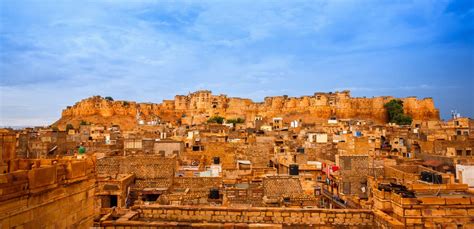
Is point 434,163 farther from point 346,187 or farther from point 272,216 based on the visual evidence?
point 272,216

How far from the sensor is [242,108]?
104 metres

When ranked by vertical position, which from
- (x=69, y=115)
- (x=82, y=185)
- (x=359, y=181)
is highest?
(x=69, y=115)

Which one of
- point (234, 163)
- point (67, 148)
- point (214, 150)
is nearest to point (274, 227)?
point (234, 163)

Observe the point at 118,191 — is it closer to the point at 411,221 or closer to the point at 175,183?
the point at 175,183

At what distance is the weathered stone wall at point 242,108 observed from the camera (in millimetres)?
95438

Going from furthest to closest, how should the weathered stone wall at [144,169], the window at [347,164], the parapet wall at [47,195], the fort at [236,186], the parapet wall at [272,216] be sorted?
the window at [347,164]
the weathered stone wall at [144,169]
the parapet wall at [272,216]
the fort at [236,186]
the parapet wall at [47,195]

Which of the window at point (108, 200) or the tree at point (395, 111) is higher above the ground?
the tree at point (395, 111)

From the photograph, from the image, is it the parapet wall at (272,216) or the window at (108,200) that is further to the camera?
the window at (108,200)

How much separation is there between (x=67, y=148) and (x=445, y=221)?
1225 inches

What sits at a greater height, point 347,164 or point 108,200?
point 347,164

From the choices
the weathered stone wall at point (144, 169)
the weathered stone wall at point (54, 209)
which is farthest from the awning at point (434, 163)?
the weathered stone wall at point (54, 209)

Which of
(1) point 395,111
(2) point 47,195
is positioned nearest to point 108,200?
(2) point 47,195

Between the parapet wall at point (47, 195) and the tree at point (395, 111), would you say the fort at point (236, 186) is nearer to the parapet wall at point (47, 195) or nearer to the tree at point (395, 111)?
the parapet wall at point (47, 195)

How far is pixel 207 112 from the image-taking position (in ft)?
332
